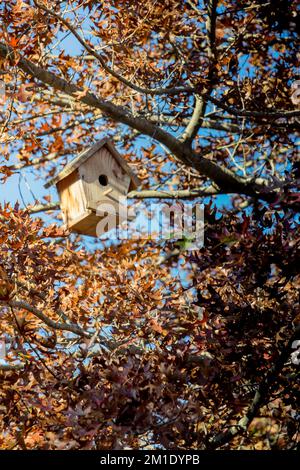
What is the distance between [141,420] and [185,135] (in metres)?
3.49

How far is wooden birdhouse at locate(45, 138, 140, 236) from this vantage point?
4156mm

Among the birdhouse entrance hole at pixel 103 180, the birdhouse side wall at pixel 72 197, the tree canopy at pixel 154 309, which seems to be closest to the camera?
the tree canopy at pixel 154 309

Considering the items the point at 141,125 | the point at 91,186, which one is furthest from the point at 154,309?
the point at 141,125

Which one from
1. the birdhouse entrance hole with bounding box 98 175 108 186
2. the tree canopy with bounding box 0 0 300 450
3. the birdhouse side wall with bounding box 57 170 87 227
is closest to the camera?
the tree canopy with bounding box 0 0 300 450

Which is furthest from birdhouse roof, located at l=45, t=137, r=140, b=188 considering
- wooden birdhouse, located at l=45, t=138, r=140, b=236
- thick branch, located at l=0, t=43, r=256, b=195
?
thick branch, located at l=0, t=43, r=256, b=195

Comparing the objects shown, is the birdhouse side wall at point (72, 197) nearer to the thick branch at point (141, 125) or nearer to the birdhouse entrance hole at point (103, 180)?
the birdhouse entrance hole at point (103, 180)

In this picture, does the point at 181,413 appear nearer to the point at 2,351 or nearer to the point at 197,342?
the point at 197,342

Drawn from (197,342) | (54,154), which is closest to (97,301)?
(197,342)

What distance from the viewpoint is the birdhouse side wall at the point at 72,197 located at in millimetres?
4145

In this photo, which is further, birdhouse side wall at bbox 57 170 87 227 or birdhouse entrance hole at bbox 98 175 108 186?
birdhouse entrance hole at bbox 98 175 108 186

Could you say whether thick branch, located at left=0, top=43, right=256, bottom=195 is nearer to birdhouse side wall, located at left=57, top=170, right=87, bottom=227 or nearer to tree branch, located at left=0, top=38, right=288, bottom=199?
tree branch, located at left=0, top=38, right=288, bottom=199

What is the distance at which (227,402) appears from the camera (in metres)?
3.08

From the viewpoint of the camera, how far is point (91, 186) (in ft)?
13.8

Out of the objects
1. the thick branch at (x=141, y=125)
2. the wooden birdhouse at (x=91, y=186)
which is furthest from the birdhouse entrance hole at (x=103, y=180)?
the thick branch at (x=141, y=125)
